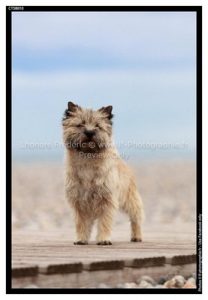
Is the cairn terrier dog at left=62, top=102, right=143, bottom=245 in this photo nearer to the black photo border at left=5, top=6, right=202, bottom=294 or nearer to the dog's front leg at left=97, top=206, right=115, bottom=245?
the dog's front leg at left=97, top=206, right=115, bottom=245

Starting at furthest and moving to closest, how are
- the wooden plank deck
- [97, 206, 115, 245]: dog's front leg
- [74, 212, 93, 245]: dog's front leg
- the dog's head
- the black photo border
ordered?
[74, 212, 93, 245]: dog's front leg < [97, 206, 115, 245]: dog's front leg < the dog's head < the black photo border < the wooden plank deck

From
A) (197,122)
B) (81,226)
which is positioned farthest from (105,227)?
(197,122)

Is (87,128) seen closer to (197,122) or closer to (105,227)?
(105,227)

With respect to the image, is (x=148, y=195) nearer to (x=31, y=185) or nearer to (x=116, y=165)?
(x=31, y=185)

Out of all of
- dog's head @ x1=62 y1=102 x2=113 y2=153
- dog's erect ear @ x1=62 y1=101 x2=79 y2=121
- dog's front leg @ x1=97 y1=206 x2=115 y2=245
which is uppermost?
dog's erect ear @ x1=62 y1=101 x2=79 y2=121

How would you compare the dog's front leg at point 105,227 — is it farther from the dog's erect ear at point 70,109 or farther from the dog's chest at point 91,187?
the dog's erect ear at point 70,109

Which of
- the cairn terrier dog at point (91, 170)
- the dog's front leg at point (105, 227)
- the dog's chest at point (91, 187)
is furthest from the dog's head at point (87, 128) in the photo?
the dog's front leg at point (105, 227)

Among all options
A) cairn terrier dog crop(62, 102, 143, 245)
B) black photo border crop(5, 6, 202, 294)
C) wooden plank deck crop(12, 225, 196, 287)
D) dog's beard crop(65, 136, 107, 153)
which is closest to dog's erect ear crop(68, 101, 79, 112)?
cairn terrier dog crop(62, 102, 143, 245)

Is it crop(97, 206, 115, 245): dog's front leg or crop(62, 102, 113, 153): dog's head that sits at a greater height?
crop(62, 102, 113, 153): dog's head

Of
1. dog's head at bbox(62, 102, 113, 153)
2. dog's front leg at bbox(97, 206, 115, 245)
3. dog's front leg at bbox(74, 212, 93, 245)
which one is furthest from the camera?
dog's front leg at bbox(74, 212, 93, 245)
